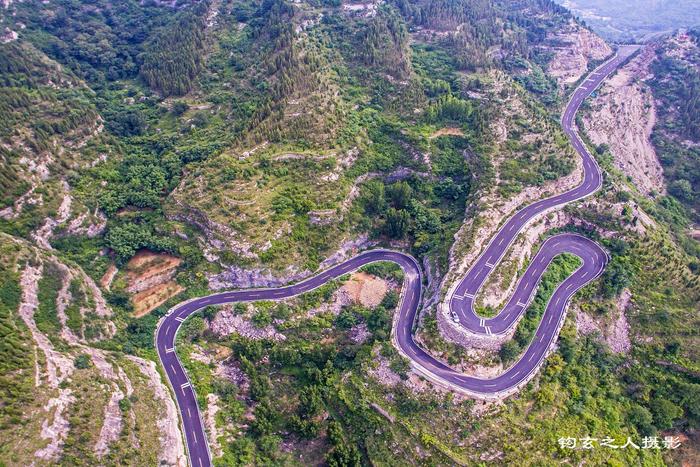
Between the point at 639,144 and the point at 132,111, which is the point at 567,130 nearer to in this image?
the point at 639,144

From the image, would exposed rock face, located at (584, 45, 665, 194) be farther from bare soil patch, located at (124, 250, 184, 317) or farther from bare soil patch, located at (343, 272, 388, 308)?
bare soil patch, located at (124, 250, 184, 317)

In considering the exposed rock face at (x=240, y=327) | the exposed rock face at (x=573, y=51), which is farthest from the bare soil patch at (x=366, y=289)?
the exposed rock face at (x=573, y=51)

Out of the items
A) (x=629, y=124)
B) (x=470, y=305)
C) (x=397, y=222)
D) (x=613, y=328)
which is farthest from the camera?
(x=629, y=124)

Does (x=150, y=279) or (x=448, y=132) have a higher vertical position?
(x=448, y=132)

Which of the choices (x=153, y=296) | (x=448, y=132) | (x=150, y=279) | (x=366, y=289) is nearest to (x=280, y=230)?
(x=366, y=289)

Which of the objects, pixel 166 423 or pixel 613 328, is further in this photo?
pixel 613 328

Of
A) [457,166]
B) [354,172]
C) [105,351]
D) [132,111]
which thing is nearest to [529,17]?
[457,166]

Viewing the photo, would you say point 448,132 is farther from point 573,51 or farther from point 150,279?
point 573,51
